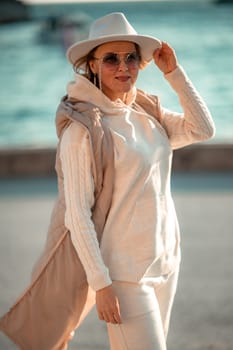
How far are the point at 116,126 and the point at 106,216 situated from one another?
1.08 ft

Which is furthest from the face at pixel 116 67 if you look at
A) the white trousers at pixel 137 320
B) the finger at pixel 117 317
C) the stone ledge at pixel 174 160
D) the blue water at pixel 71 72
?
the blue water at pixel 71 72

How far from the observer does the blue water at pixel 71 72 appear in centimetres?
2927

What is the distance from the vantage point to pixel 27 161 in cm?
991

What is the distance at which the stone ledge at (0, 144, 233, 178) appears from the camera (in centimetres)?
979

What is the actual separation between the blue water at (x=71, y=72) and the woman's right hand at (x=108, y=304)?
21.9 ft

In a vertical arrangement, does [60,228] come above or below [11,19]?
above

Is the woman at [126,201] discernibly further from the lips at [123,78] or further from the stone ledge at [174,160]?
the stone ledge at [174,160]

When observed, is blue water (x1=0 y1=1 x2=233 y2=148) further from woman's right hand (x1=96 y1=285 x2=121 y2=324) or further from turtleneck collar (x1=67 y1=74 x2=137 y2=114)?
woman's right hand (x1=96 y1=285 x2=121 y2=324)

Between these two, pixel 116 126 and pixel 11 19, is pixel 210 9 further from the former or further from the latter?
pixel 116 126

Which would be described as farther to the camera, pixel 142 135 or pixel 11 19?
pixel 11 19

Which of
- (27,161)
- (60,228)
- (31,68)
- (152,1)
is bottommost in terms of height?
(152,1)

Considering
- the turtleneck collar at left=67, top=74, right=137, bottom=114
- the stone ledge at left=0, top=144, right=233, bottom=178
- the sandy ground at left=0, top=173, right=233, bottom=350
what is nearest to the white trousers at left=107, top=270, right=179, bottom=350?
the turtleneck collar at left=67, top=74, right=137, bottom=114

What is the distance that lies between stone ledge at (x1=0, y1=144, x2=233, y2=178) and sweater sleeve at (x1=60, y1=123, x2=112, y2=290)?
6082mm

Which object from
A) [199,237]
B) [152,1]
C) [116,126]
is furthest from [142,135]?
[152,1]
